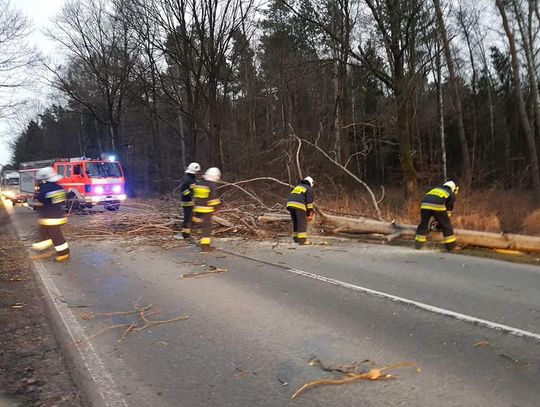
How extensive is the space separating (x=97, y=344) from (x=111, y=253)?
5.83m

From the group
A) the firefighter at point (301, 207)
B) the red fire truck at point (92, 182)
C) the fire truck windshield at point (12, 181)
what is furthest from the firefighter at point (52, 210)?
the fire truck windshield at point (12, 181)

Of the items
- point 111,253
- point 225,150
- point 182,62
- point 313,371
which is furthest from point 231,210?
point 225,150

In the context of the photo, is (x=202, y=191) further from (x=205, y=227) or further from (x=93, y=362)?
(x=93, y=362)

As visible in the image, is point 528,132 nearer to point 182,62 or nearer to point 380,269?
point 182,62

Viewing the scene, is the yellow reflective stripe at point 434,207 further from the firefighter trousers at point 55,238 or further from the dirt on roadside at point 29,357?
the firefighter trousers at point 55,238

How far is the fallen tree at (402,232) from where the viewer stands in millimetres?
9086

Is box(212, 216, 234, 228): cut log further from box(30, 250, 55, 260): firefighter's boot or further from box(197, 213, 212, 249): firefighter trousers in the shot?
box(30, 250, 55, 260): firefighter's boot

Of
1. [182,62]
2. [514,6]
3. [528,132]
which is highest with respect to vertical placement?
[514,6]

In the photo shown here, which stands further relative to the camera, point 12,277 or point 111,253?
point 111,253

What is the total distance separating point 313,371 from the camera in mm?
4027

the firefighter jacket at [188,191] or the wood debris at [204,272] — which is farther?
the firefighter jacket at [188,191]

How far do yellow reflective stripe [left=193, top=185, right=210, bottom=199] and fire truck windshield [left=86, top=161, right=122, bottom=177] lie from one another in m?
12.2

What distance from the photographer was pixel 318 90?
1300 inches

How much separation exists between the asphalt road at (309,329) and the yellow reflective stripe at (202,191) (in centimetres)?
164
